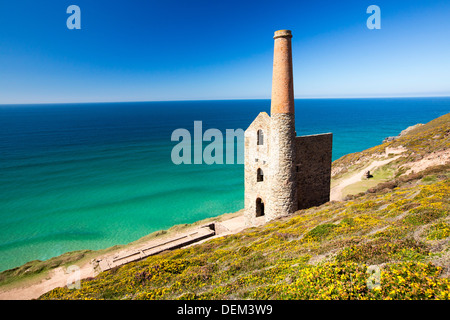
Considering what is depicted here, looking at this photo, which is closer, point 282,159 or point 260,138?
point 282,159

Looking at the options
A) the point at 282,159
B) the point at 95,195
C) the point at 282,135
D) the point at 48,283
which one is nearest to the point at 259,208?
the point at 282,159

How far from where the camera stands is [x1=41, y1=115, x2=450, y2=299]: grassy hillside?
6230 millimetres

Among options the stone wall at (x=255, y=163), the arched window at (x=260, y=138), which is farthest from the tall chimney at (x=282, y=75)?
the arched window at (x=260, y=138)

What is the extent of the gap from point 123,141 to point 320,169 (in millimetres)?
72910

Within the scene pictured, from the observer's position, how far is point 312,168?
20000mm

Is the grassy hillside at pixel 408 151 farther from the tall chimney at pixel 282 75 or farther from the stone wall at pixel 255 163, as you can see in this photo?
the tall chimney at pixel 282 75

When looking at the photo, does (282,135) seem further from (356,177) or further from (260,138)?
(356,177)

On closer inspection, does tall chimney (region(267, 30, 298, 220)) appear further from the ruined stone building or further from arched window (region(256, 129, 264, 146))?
arched window (region(256, 129, 264, 146))

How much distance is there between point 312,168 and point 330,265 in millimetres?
13325

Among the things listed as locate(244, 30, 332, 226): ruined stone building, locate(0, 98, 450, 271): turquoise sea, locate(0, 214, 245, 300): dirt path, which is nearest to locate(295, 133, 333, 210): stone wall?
locate(244, 30, 332, 226): ruined stone building

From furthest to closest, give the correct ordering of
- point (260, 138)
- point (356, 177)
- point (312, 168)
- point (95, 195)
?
point (95, 195) → point (356, 177) → point (312, 168) → point (260, 138)

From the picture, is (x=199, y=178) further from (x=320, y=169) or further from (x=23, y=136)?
(x=23, y=136)

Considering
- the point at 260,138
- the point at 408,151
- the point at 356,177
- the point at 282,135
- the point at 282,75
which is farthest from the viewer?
the point at 356,177
